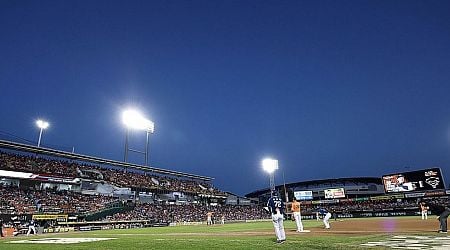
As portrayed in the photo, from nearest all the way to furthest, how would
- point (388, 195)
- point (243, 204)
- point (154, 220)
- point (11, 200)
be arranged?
point (11, 200)
point (154, 220)
point (388, 195)
point (243, 204)

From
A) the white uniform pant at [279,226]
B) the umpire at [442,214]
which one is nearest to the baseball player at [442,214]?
the umpire at [442,214]

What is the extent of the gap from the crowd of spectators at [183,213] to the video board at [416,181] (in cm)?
3134

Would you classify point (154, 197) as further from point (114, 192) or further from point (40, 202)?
point (40, 202)

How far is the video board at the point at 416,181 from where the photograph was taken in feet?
198

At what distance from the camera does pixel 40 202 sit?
49.8m

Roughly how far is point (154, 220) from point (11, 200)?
2148 centimetres

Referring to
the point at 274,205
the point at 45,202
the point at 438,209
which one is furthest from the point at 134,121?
the point at 438,209

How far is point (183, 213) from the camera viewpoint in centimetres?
6988

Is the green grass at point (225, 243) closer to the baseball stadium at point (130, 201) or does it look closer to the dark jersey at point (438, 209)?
the dark jersey at point (438, 209)

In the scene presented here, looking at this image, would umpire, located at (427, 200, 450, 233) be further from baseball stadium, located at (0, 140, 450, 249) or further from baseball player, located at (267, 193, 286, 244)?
baseball stadium, located at (0, 140, 450, 249)

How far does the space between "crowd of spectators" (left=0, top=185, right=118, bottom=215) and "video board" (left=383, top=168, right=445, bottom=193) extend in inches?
2166

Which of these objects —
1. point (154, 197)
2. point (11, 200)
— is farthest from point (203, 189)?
point (11, 200)

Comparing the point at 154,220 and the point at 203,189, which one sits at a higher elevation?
the point at 203,189

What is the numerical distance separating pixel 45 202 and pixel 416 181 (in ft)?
211
